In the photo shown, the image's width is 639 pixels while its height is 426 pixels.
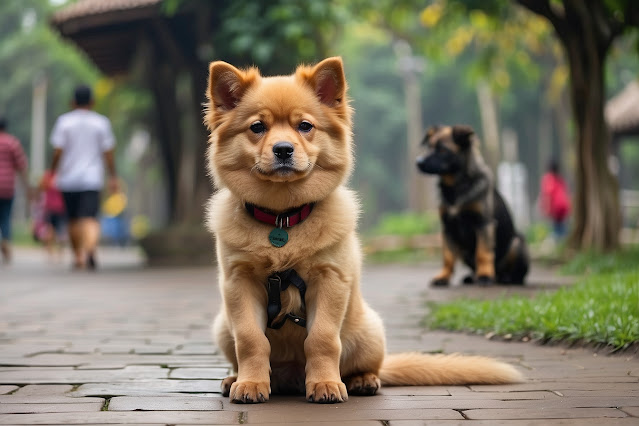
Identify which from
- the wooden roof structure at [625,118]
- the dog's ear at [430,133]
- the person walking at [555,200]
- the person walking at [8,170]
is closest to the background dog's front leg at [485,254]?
the dog's ear at [430,133]

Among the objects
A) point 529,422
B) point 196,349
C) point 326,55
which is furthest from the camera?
point 326,55

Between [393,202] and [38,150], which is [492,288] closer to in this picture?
[38,150]

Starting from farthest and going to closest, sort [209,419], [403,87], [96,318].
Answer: [403,87] → [96,318] → [209,419]

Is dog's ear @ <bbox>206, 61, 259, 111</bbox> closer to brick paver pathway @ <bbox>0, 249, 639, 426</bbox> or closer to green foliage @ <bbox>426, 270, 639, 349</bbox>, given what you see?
brick paver pathway @ <bbox>0, 249, 639, 426</bbox>

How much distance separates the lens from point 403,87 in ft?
227

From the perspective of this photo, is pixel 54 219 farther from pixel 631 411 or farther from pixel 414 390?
pixel 631 411

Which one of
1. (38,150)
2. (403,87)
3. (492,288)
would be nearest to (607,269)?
(492,288)

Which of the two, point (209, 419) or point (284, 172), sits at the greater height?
point (284, 172)

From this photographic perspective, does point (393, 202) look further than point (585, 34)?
Yes

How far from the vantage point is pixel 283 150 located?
370 centimetres

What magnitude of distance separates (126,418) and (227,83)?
160cm

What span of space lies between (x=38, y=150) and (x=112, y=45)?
36.5 meters

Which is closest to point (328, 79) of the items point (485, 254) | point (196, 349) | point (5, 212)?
point (196, 349)

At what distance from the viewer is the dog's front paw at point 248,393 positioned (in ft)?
11.8
